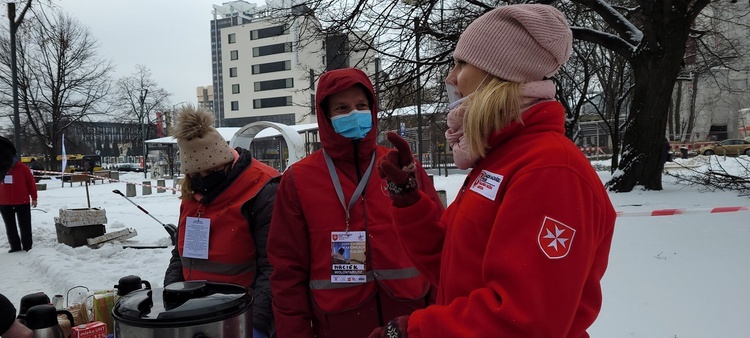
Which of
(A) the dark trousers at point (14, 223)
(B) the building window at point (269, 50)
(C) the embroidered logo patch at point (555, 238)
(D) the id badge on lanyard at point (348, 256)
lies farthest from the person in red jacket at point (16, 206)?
(B) the building window at point (269, 50)

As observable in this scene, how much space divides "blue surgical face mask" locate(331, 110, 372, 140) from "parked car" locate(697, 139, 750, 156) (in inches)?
1512

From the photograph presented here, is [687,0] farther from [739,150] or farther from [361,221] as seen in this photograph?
[739,150]

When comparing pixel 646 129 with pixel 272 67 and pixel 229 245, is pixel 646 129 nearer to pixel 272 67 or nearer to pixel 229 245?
pixel 229 245

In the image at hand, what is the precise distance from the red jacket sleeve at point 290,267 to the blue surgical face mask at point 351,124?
365 mm

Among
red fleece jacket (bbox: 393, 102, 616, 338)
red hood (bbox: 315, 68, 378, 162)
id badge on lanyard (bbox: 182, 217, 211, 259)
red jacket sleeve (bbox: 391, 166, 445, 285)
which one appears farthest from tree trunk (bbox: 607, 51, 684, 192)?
→ red fleece jacket (bbox: 393, 102, 616, 338)

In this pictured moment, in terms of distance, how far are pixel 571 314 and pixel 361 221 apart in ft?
4.04

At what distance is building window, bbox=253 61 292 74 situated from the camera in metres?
67.4

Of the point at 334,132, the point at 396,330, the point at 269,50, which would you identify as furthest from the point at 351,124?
the point at 269,50

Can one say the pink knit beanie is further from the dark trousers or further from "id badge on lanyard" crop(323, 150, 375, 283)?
the dark trousers

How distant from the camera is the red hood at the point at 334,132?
2.32 m

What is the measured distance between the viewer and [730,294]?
448 cm

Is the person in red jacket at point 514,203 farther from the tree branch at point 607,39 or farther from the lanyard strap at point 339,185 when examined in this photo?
the tree branch at point 607,39

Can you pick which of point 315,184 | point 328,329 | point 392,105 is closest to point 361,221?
point 315,184

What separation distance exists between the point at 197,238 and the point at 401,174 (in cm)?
156
